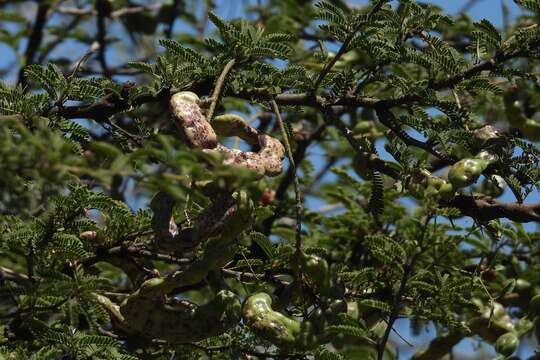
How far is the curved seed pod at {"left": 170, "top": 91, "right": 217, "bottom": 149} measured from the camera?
237cm

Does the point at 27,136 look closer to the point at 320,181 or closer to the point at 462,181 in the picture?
the point at 462,181

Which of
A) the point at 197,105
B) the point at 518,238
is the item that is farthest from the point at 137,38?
the point at 197,105

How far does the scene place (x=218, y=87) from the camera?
2.59 metres

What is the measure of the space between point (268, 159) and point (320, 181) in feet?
12.2

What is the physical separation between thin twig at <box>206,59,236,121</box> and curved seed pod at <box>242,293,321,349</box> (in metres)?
0.53

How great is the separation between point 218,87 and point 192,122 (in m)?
0.21

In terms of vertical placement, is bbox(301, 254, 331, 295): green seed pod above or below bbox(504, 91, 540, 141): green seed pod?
below

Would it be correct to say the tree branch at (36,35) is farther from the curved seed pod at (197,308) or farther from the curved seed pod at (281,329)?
the curved seed pod at (281,329)

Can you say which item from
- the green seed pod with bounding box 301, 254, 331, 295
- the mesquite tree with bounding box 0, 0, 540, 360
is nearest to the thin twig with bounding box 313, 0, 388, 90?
the mesquite tree with bounding box 0, 0, 540, 360

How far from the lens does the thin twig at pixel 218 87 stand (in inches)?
98.7

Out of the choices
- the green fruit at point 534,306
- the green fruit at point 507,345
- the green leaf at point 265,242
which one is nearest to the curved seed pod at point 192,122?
the green leaf at point 265,242

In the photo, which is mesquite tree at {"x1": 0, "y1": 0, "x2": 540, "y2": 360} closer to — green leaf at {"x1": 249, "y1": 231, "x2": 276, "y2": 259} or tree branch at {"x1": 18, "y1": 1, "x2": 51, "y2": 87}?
green leaf at {"x1": 249, "y1": 231, "x2": 276, "y2": 259}

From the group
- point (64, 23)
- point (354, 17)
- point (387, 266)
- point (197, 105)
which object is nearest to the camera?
point (197, 105)

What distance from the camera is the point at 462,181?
2615mm
